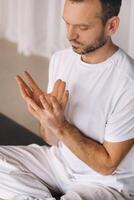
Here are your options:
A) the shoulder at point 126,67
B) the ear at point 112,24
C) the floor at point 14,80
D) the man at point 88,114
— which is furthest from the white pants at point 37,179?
the floor at point 14,80

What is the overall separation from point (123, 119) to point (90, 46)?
0.23 metres

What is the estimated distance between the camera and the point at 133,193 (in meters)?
1.41

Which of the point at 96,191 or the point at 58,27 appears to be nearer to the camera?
the point at 96,191

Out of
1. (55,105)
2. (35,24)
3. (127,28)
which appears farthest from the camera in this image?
(35,24)

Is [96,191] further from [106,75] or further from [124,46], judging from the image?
[124,46]

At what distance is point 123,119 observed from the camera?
130 centimetres

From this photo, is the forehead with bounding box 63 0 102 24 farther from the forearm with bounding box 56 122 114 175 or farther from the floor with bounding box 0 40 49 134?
the floor with bounding box 0 40 49 134

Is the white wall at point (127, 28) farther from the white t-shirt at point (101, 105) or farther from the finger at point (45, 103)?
the finger at point (45, 103)

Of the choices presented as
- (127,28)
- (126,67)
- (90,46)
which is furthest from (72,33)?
(127,28)

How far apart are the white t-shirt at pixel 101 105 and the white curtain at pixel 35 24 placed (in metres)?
0.91

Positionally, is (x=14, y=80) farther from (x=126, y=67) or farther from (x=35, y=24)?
(x=126, y=67)

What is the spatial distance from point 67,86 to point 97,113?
0.15 meters

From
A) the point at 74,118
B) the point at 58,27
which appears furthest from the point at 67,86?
the point at 58,27

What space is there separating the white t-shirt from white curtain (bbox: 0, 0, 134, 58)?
35.7 inches
